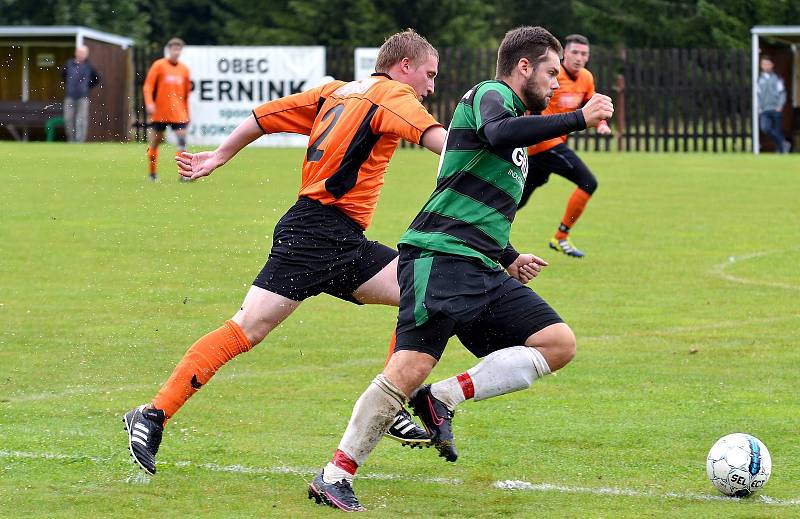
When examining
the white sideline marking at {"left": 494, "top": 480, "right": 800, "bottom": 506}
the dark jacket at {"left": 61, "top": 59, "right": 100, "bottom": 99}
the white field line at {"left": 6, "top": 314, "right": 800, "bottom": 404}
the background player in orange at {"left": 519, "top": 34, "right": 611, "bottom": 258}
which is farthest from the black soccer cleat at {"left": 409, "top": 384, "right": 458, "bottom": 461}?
the dark jacket at {"left": 61, "top": 59, "right": 100, "bottom": 99}

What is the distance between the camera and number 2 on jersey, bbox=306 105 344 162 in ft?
19.5

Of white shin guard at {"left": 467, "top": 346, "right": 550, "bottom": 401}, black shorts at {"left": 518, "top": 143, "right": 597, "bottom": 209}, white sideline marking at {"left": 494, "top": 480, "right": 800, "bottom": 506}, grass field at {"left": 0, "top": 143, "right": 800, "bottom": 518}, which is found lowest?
grass field at {"left": 0, "top": 143, "right": 800, "bottom": 518}

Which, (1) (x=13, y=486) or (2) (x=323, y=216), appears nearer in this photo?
(1) (x=13, y=486)

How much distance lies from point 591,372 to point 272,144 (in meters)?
24.4

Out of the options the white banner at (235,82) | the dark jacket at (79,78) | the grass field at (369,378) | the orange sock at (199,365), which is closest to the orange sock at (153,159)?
the grass field at (369,378)

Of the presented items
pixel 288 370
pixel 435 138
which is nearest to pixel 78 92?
pixel 288 370

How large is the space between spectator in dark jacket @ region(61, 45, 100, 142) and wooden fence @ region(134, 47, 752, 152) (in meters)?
1.40

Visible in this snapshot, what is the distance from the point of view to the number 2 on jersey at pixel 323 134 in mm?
5941

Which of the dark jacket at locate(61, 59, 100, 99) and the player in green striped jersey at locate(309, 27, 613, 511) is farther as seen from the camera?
the dark jacket at locate(61, 59, 100, 99)

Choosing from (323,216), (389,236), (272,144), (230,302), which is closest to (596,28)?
(272,144)

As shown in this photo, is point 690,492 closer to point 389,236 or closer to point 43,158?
point 389,236

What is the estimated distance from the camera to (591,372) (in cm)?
778

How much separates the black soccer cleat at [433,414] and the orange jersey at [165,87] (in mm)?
15525

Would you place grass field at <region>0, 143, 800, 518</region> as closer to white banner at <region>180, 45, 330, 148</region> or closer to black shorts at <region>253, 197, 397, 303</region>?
black shorts at <region>253, 197, 397, 303</region>
